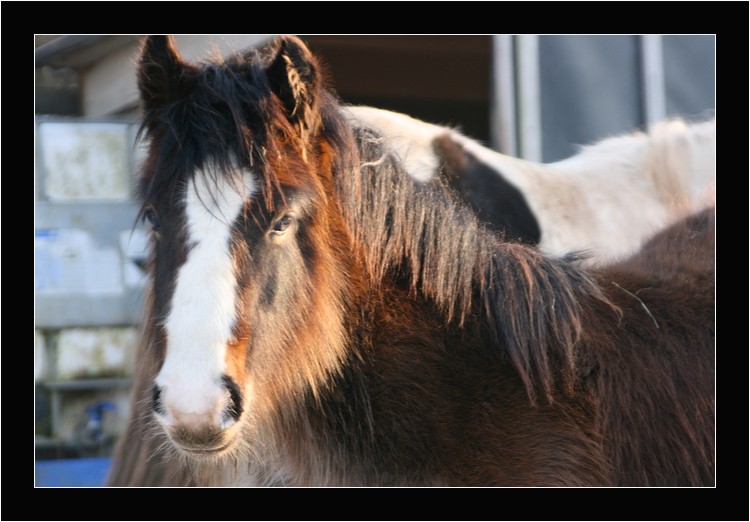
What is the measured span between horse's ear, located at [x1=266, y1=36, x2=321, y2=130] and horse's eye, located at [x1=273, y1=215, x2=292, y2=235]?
0.28 metres

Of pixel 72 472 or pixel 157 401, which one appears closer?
pixel 157 401

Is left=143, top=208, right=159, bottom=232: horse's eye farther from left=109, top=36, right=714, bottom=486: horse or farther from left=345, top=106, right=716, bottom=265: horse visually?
left=345, top=106, right=716, bottom=265: horse

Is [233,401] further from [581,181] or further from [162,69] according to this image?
[581,181]

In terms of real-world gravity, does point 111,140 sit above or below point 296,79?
above

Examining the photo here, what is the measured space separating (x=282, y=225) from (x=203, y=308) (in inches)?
13.5

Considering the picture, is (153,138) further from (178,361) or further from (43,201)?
(43,201)

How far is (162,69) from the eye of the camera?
6.96 feet

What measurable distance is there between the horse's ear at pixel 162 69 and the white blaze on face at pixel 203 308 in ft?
1.15

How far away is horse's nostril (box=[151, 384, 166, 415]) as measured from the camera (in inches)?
68.1

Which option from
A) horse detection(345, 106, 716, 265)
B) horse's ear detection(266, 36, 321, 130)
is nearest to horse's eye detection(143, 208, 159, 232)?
horse's ear detection(266, 36, 321, 130)

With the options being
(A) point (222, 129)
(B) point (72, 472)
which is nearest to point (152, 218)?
(A) point (222, 129)

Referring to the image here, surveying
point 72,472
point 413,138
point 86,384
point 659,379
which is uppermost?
point 413,138

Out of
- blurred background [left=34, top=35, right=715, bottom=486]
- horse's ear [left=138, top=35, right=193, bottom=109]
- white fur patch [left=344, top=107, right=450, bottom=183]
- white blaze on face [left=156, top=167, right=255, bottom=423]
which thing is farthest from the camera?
blurred background [left=34, top=35, right=715, bottom=486]

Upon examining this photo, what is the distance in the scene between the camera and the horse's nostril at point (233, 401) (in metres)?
1.74
